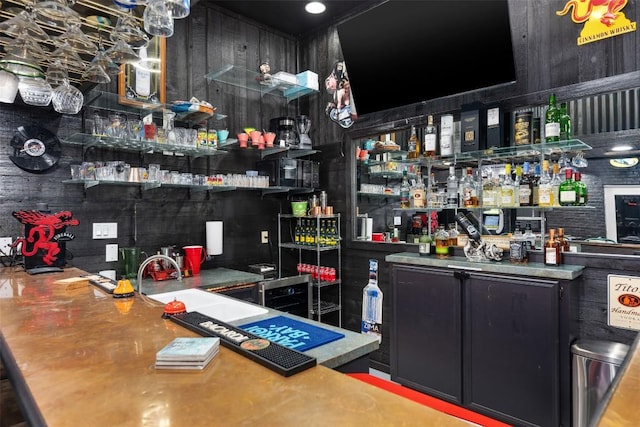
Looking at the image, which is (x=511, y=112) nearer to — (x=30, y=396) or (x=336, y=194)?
(x=336, y=194)

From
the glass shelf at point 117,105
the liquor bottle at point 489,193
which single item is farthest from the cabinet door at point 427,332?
the glass shelf at point 117,105

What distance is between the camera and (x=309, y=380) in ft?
3.05

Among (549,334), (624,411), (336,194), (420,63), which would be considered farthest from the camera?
(336,194)

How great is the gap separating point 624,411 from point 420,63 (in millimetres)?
2933

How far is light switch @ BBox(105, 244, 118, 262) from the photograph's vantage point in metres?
3.00

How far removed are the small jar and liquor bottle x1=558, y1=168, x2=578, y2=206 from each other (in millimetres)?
825

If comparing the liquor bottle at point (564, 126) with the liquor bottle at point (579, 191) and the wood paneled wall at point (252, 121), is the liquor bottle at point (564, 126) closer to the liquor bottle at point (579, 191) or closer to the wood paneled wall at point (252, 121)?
the wood paneled wall at point (252, 121)

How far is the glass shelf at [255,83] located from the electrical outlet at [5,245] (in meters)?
2.08

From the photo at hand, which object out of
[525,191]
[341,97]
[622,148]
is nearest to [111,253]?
[341,97]

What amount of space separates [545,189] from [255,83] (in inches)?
110

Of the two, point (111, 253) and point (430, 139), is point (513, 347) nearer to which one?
point (430, 139)

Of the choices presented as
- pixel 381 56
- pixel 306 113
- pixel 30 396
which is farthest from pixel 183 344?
pixel 306 113

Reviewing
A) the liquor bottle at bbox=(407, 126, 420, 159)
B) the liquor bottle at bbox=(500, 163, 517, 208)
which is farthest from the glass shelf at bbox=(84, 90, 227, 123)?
the liquor bottle at bbox=(500, 163, 517, 208)

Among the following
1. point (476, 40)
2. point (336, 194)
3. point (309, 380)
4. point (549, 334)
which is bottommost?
point (549, 334)
